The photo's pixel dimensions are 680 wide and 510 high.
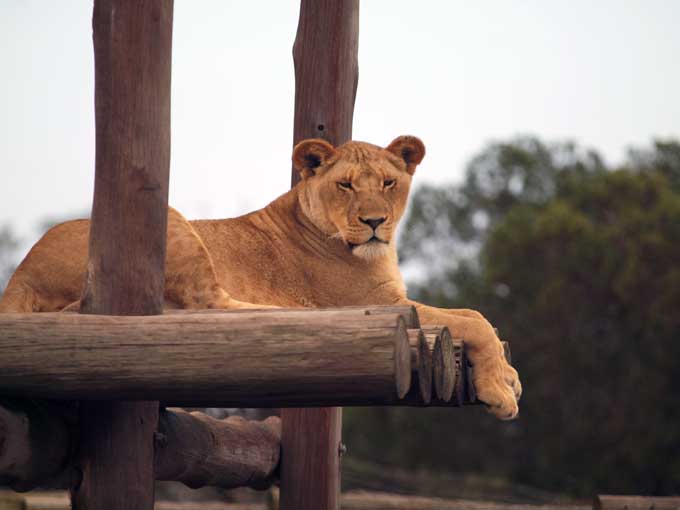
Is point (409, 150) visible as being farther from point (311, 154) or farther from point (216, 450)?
point (216, 450)

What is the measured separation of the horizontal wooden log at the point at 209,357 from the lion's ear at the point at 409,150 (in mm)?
1951

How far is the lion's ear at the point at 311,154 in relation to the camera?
6047 mm

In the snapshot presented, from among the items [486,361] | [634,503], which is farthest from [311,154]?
[634,503]

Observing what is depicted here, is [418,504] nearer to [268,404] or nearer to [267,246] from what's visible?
[267,246]

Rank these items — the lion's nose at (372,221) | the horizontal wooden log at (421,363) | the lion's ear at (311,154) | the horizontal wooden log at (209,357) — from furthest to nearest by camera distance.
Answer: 1. the lion's ear at (311,154)
2. the lion's nose at (372,221)
3. the horizontal wooden log at (421,363)
4. the horizontal wooden log at (209,357)

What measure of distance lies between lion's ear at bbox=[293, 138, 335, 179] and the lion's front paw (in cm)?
158

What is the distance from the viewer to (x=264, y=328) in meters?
4.25

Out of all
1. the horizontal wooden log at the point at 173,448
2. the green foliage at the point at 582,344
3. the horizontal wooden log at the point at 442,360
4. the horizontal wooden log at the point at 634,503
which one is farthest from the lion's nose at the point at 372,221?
the green foliage at the point at 582,344

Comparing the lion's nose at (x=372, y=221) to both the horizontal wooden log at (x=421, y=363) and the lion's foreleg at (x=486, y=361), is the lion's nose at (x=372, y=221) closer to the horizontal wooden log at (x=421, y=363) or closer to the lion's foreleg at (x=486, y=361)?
the lion's foreleg at (x=486, y=361)

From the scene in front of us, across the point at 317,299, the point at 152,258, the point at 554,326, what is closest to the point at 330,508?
the point at 317,299

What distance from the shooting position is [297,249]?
619cm

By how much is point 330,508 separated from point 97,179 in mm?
2789

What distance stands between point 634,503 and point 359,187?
296 centimetres

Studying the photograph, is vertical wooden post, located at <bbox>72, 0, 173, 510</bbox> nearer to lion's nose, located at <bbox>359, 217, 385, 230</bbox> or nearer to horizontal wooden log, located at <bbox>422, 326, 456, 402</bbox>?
horizontal wooden log, located at <bbox>422, 326, 456, 402</bbox>
